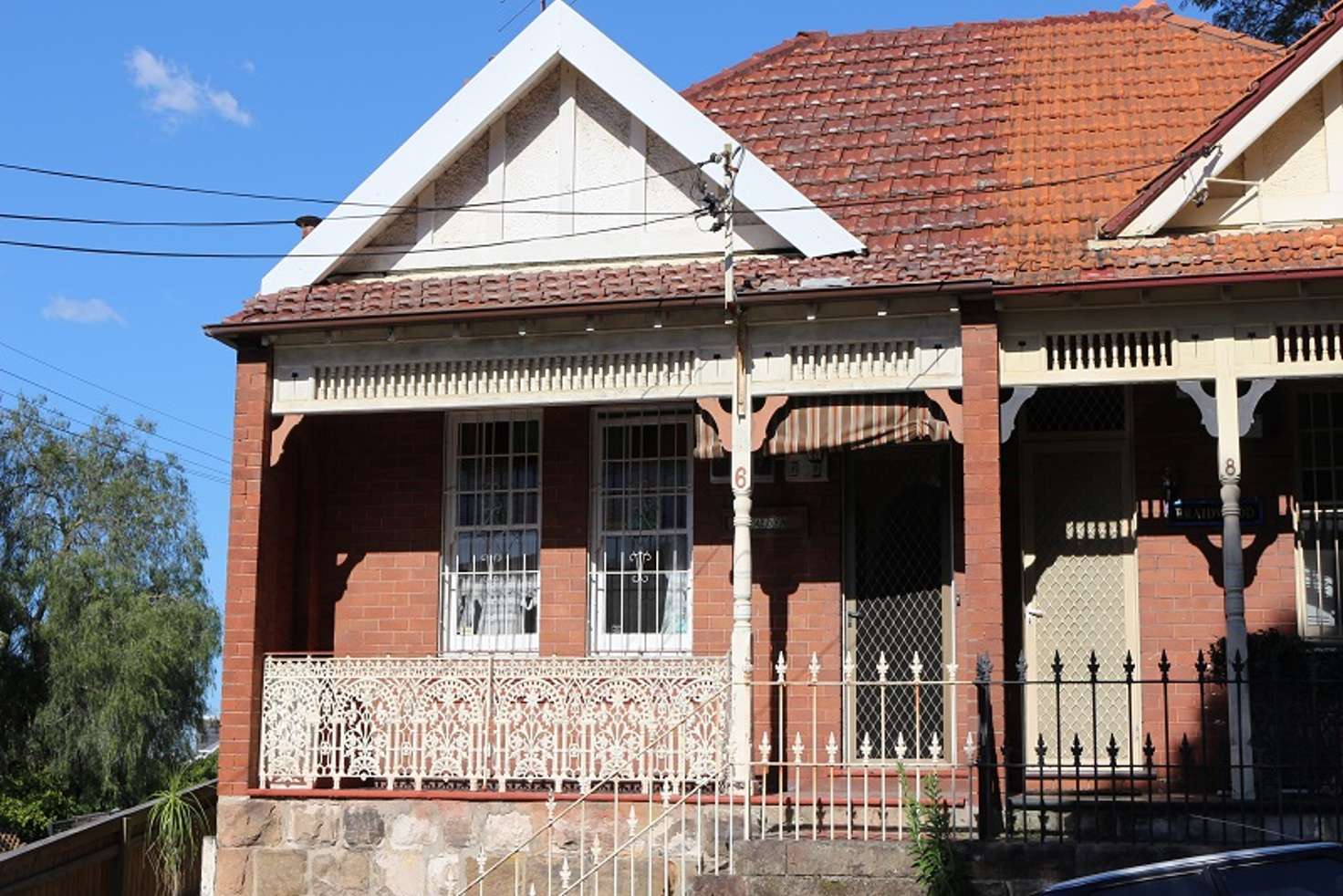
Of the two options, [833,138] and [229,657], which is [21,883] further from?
[833,138]

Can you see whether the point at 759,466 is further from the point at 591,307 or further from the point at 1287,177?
the point at 1287,177

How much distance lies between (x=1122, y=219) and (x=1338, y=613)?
356cm

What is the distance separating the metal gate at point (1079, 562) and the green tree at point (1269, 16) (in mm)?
13657

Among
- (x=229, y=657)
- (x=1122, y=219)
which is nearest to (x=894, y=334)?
(x=1122, y=219)

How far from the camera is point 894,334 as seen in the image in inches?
531

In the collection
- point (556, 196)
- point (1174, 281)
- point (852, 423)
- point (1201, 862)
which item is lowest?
point (1201, 862)

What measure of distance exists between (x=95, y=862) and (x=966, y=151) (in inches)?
377

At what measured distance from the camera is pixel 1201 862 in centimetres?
828

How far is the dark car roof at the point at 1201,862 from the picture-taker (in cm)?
815

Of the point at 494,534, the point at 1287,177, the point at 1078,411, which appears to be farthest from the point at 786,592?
the point at 1287,177

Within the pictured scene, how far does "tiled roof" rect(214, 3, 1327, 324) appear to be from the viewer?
44.5ft

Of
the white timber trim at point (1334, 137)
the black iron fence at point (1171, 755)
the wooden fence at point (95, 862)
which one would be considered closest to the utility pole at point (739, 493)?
the black iron fence at point (1171, 755)

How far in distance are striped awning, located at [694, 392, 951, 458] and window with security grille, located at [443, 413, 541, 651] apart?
241cm

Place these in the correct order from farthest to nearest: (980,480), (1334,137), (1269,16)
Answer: (1269,16) → (1334,137) → (980,480)
